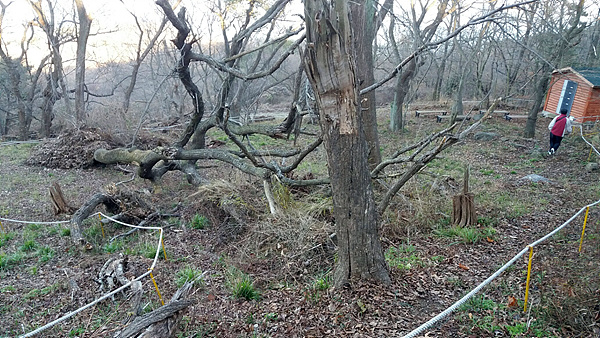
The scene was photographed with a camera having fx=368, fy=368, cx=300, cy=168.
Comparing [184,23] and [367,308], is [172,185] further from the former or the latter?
[367,308]

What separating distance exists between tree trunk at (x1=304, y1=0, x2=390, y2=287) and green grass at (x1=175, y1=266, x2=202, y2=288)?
6.76ft

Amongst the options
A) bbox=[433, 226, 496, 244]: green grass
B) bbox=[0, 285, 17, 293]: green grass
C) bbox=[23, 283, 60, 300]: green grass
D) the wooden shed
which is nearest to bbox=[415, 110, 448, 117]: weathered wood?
the wooden shed

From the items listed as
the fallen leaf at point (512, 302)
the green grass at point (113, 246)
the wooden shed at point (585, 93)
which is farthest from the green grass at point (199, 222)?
the wooden shed at point (585, 93)

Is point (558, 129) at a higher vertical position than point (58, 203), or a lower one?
→ higher

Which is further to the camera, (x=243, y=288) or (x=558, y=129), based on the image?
(x=558, y=129)

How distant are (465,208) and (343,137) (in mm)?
3554

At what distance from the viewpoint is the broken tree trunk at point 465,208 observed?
19.9ft

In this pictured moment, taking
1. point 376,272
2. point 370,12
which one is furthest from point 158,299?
point 370,12

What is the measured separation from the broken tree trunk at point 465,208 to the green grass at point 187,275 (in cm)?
424

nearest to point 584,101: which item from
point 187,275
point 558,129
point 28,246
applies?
point 558,129

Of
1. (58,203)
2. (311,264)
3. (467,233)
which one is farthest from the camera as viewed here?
(58,203)

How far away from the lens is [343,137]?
365 centimetres

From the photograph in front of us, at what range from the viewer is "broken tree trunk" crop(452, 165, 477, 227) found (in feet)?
19.9

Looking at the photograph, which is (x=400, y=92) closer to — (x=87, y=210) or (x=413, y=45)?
(x=413, y=45)
